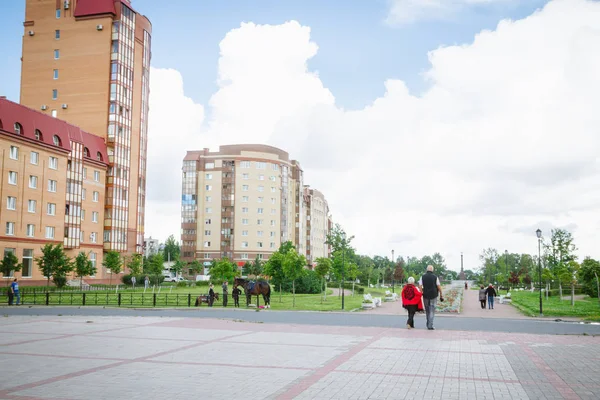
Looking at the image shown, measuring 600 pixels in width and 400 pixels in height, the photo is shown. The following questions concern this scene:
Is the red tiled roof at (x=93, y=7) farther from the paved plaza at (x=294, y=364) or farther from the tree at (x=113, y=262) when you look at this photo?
the paved plaza at (x=294, y=364)

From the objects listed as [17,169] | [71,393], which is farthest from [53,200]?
[71,393]

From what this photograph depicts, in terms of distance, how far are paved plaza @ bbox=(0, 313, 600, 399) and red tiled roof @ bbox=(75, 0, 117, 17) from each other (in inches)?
2428

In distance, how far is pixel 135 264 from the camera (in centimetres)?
6469

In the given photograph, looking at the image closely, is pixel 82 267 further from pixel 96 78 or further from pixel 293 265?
pixel 293 265

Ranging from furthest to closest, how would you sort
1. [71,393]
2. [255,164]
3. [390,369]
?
1. [255,164]
2. [390,369]
3. [71,393]

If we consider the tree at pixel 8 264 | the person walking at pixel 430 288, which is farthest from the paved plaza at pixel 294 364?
the tree at pixel 8 264

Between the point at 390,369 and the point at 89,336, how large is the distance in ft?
31.4

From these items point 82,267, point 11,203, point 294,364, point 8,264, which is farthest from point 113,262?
point 294,364

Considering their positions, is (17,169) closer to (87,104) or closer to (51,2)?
(87,104)

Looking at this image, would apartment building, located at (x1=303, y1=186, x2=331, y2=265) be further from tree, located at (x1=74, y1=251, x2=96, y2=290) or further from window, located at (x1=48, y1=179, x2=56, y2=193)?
window, located at (x1=48, y1=179, x2=56, y2=193)

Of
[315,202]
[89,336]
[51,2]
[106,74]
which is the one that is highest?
[51,2]

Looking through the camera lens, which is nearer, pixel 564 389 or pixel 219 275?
pixel 564 389

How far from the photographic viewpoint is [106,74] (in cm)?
6850

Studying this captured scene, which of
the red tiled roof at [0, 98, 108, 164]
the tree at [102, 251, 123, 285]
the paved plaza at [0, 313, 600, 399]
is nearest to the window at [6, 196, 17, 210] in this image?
the red tiled roof at [0, 98, 108, 164]
